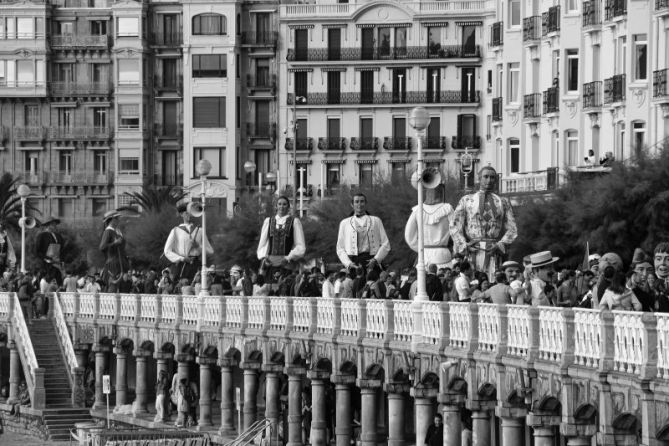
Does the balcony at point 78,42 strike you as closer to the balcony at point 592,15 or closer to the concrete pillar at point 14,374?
the balcony at point 592,15

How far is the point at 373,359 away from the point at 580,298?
7779 mm

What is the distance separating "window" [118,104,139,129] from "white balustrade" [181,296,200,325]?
73.2 m

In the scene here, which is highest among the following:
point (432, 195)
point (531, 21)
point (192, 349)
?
point (531, 21)

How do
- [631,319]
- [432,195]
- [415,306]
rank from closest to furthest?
[631,319], [415,306], [432,195]

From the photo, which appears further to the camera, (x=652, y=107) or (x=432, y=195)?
(x=652, y=107)

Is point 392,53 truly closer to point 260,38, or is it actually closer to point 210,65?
point 260,38

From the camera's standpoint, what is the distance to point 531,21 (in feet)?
285

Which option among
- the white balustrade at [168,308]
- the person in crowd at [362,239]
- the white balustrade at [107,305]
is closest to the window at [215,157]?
the white balustrade at [107,305]

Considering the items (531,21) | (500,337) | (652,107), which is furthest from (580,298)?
(531,21)

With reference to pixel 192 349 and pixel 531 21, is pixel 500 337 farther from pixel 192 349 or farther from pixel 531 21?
pixel 531 21

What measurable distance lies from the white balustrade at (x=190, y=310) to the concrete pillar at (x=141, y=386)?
5.36 m

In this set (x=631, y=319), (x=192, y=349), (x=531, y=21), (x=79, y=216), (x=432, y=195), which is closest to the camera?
(x=631, y=319)

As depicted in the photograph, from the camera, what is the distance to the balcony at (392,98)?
12475cm

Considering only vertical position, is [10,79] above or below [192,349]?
above
